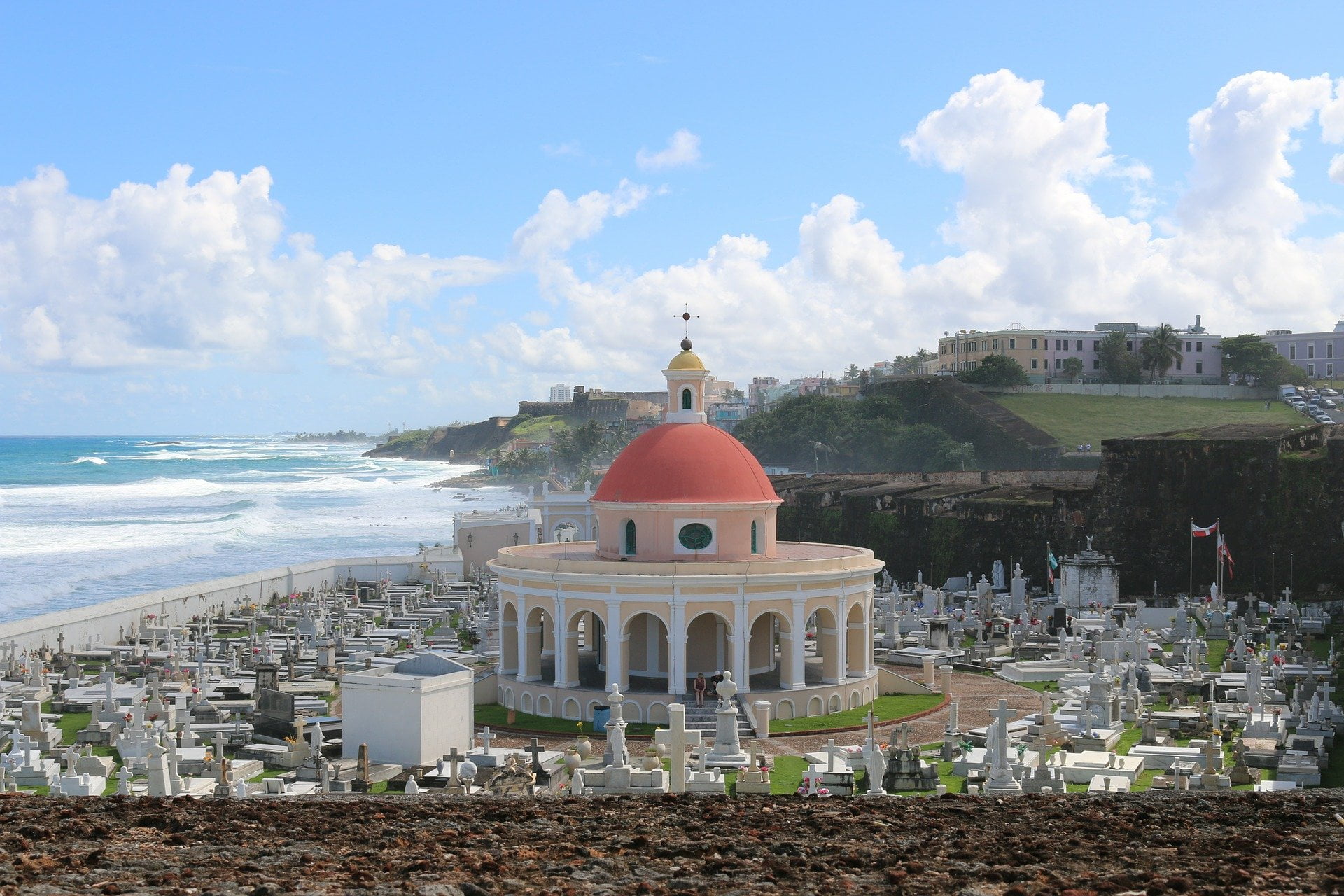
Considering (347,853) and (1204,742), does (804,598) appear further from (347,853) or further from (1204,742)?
(347,853)

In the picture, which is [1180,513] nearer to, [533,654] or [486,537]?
[486,537]

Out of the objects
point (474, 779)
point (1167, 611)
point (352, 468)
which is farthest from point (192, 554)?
point (352, 468)

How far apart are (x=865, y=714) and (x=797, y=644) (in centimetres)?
179

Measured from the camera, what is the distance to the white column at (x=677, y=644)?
2538cm

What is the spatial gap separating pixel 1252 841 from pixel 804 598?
1618 centimetres

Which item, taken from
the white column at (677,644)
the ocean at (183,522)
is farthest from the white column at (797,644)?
the ocean at (183,522)

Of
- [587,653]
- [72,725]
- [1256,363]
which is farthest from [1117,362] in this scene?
[72,725]

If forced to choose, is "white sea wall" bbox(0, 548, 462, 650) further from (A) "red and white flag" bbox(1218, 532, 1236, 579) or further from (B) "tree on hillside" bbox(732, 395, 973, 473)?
(B) "tree on hillside" bbox(732, 395, 973, 473)

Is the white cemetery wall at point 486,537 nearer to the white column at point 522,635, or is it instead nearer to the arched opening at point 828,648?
the white column at point 522,635

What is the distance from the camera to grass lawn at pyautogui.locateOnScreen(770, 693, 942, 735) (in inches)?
971

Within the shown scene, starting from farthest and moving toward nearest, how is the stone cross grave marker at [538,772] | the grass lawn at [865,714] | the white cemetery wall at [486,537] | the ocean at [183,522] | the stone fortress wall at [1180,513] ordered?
1. the ocean at [183,522]
2. the white cemetery wall at [486,537]
3. the stone fortress wall at [1180,513]
4. the grass lawn at [865,714]
5. the stone cross grave marker at [538,772]

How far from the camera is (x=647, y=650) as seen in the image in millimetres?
27219

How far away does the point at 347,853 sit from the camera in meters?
10.1

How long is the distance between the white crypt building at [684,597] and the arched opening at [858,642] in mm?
27
